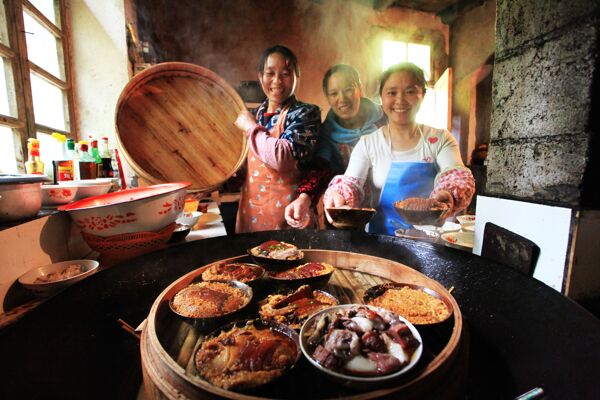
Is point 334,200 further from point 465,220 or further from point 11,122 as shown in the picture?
point 11,122

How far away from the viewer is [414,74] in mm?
2725

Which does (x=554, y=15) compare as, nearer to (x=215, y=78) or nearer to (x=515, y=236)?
(x=515, y=236)

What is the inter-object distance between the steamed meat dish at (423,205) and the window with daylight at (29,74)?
3.73 meters

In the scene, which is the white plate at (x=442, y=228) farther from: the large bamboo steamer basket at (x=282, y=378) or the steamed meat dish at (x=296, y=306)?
the steamed meat dish at (x=296, y=306)

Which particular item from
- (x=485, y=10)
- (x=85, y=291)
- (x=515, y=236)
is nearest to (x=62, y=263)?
(x=85, y=291)

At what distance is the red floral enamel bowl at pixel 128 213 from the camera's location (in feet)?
4.68

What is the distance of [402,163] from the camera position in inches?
113

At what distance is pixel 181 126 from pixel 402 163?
2.14m

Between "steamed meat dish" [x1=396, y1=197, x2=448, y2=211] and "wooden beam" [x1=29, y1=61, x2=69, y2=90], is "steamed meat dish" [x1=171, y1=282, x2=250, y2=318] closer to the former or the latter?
"steamed meat dish" [x1=396, y1=197, x2=448, y2=211]

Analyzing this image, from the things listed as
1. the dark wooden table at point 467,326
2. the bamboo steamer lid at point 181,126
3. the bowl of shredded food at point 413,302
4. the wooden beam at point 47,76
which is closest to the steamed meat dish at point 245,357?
the dark wooden table at point 467,326

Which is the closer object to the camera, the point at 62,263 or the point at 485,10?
the point at 62,263

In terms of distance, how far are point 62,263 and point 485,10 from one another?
441 cm

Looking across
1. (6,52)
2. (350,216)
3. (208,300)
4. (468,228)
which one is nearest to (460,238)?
(468,228)

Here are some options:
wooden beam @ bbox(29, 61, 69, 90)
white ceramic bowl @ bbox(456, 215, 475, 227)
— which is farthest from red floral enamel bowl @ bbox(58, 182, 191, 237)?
white ceramic bowl @ bbox(456, 215, 475, 227)
